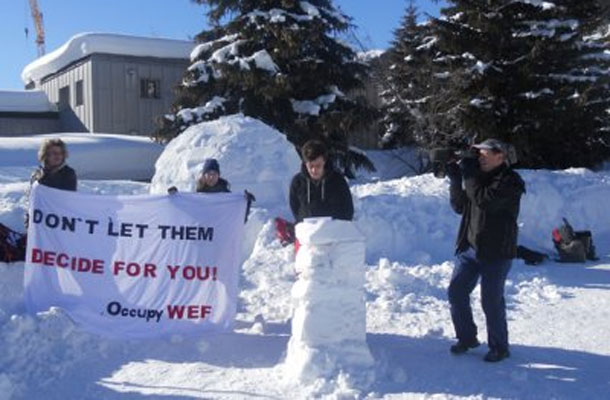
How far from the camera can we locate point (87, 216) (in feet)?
19.0

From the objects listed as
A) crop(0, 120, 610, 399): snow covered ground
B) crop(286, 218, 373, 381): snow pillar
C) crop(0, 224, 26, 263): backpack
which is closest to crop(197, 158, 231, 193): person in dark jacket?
crop(0, 120, 610, 399): snow covered ground

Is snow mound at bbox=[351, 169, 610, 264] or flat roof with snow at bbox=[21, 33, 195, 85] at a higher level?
flat roof with snow at bbox=[21, 33, 195, 85]

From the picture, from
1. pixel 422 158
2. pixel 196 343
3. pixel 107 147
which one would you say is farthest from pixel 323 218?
pixel 422 158

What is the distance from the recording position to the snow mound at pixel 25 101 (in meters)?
23.3

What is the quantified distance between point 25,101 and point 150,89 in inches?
190

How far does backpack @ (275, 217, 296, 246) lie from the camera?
27.7 feet

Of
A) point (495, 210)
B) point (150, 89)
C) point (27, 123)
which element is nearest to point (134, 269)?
point (495, 210)

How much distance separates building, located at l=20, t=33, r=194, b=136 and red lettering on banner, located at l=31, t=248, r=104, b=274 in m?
17.4

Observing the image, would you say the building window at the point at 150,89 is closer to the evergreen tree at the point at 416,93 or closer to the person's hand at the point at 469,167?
the evergreen tree at the point at 416,93

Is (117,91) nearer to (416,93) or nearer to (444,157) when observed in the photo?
(416,93)

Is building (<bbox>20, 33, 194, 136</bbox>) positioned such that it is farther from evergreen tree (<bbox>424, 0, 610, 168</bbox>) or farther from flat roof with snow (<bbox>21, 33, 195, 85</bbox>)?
evergreen tree (<bbox>424, 0, 610, 168</bbox>)

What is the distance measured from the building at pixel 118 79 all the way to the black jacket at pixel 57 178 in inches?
668

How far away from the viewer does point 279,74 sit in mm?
14422

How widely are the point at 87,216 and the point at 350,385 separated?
2.90 m
